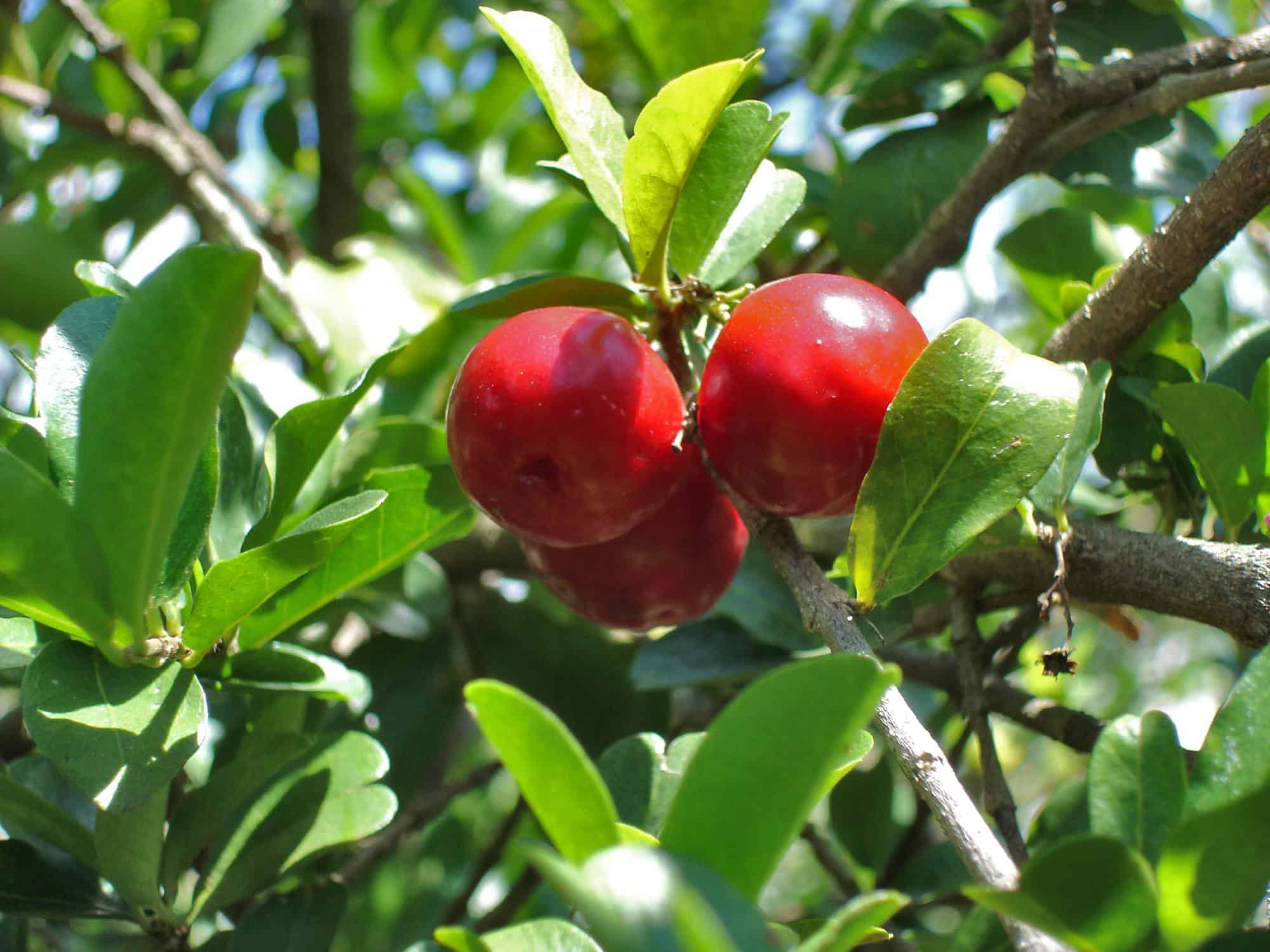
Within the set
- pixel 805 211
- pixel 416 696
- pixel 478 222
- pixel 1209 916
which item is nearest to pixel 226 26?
pixel 478 222

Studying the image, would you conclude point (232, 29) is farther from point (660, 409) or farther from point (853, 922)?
point (853, 922)

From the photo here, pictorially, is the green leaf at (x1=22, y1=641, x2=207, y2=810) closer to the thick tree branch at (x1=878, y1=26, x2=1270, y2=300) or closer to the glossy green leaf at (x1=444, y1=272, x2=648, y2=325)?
the glossy green leaf at (x1=444, y1=272, x2=648, y2=325)

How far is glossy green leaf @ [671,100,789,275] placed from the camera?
915 mm

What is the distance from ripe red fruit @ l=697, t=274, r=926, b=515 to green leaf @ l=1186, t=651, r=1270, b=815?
330 millimetres

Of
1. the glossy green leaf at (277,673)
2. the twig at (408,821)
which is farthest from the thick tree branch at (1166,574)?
the twig at (408,821)

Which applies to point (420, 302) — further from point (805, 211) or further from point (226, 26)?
point (805, 211)

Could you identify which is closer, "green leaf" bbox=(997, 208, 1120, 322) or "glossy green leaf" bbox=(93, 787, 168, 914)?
"glossy green leaf" bbox=(93, 787, 168, 914)

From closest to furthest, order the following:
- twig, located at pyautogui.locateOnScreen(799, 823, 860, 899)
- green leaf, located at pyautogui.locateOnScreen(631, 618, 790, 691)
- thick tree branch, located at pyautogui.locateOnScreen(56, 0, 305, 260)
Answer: green leaf, located at pyautogui.locateOnScreen(631, 618, 790, 691), twig, located at pyautogui.locateOnScreen(799, 823, 860, 899), thick tree branch, located at pyautogui.locateOnScreen(56, 0, 305, 260)

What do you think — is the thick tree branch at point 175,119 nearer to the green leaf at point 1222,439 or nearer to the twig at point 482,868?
the twig at point 482,868

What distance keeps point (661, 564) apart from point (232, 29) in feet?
4.58

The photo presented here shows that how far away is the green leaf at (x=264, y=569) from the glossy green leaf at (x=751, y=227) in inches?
17.0

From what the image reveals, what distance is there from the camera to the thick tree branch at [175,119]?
172cm

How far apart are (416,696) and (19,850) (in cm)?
73

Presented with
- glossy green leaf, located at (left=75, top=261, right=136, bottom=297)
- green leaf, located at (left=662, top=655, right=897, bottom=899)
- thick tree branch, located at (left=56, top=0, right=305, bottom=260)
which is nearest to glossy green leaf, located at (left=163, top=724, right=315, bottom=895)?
glossy green leaf, located at (left=75, top=261, right=136, bottom=297)
